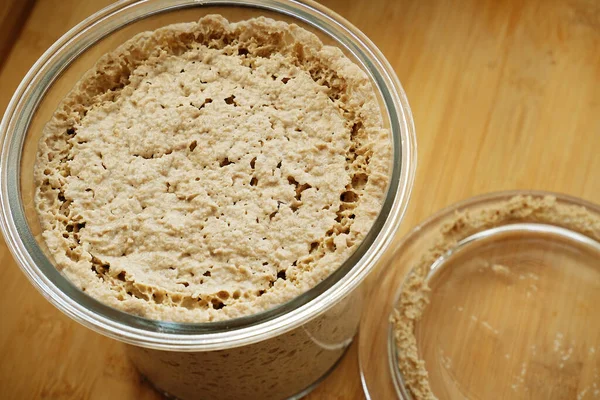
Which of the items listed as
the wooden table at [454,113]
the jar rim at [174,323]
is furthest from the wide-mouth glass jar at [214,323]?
the wooden table at [454,113]

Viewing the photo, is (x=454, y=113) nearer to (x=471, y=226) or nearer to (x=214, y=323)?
(x=471, y=226)

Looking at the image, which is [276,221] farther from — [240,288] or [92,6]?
[92,6]

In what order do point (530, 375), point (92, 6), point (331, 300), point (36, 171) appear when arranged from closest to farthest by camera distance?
point (331, 300) < point (36, 171) < point (530, 375) < point (92, 6)

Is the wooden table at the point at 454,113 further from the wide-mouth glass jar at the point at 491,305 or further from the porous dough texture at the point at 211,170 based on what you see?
the porous dough texture at the point at 211,170

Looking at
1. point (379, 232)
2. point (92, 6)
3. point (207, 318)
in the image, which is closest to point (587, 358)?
point (379, 232)

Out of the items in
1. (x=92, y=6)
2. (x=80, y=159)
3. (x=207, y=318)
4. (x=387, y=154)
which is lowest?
(x=207, y=318)

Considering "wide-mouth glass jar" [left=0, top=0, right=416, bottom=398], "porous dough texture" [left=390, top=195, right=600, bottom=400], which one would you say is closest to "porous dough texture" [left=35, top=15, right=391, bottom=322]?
"wide-mouth glass jar" [left=0, top=0, right=416, bottom=398]

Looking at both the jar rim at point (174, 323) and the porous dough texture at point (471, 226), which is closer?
the jar rim at point (174, 323)
